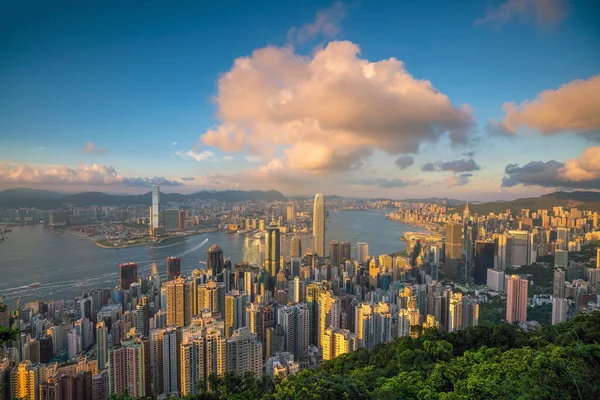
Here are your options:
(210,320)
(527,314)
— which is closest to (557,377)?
(210,320)

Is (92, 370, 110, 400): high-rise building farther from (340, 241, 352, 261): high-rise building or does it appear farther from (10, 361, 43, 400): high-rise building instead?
(340, 241, 352, 261): high-rise building

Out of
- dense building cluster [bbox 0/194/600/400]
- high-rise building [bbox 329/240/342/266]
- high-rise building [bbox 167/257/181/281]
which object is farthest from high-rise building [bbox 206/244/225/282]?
high-rise building [bbox 329/240/342/266]

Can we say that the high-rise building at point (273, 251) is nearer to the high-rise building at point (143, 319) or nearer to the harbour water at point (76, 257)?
the harbour water at point (76, 257)

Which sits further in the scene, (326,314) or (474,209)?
(474,209)

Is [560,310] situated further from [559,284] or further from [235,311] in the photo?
[235,311]

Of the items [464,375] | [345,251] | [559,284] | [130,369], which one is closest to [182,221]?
[345,251]

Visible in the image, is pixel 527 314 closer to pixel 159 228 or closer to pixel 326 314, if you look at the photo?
pixel 326 314
